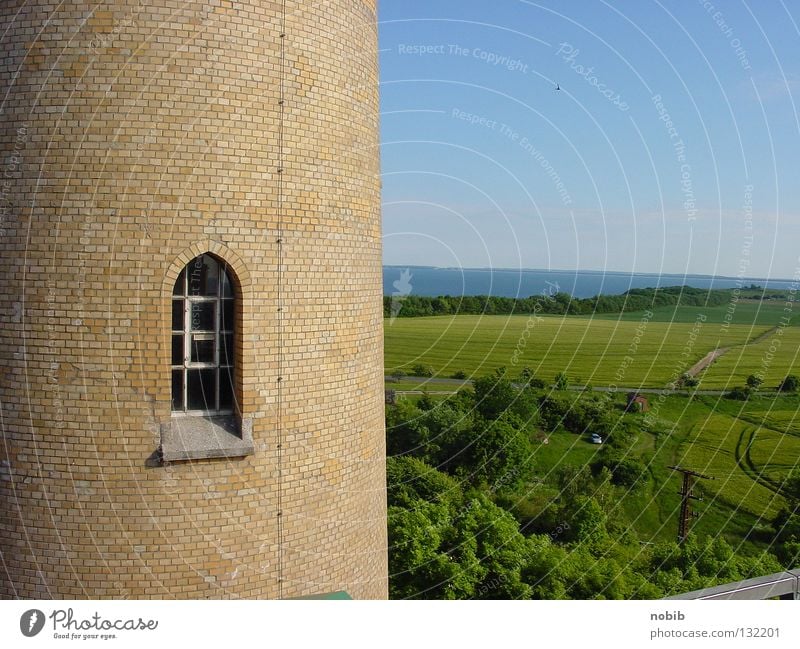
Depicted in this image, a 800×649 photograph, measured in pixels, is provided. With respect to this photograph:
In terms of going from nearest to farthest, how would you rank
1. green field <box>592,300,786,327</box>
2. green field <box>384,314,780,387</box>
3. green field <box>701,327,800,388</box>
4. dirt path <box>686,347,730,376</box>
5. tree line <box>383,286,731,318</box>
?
1. tree line <box>383,286,731,318</box>
2. green field <box>592,300,786,327</box>
3. green field <box>384,314,780,387</box>
4. green field <box>701,327,800,388</box>
5. dirt path <box>686,347,730,376</box>

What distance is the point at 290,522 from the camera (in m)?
7.98

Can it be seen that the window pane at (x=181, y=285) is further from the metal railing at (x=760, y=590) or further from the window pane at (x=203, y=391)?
the metal railing at (x=760, y=590)

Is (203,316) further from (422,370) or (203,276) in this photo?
(422,370)

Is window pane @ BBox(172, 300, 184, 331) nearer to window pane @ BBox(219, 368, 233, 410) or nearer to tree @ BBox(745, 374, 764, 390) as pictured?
window pane @ BBox(219, 368, 233, 410)

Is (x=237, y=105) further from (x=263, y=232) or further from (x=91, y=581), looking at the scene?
(x=91, y=581)

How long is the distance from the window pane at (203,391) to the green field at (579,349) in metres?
29.7

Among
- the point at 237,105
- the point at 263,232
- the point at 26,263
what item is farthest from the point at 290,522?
the point at 237,105

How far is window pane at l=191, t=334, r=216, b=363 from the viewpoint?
769 cm

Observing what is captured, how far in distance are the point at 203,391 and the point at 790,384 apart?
142 ft

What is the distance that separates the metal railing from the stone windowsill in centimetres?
504

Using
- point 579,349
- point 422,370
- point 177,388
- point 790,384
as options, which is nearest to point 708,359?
point 790,384

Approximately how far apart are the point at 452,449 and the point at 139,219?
30260mm

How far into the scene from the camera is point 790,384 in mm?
41906

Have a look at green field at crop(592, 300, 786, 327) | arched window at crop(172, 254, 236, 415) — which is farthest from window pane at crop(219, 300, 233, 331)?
green field at crop(592, 300, 786, 327)
